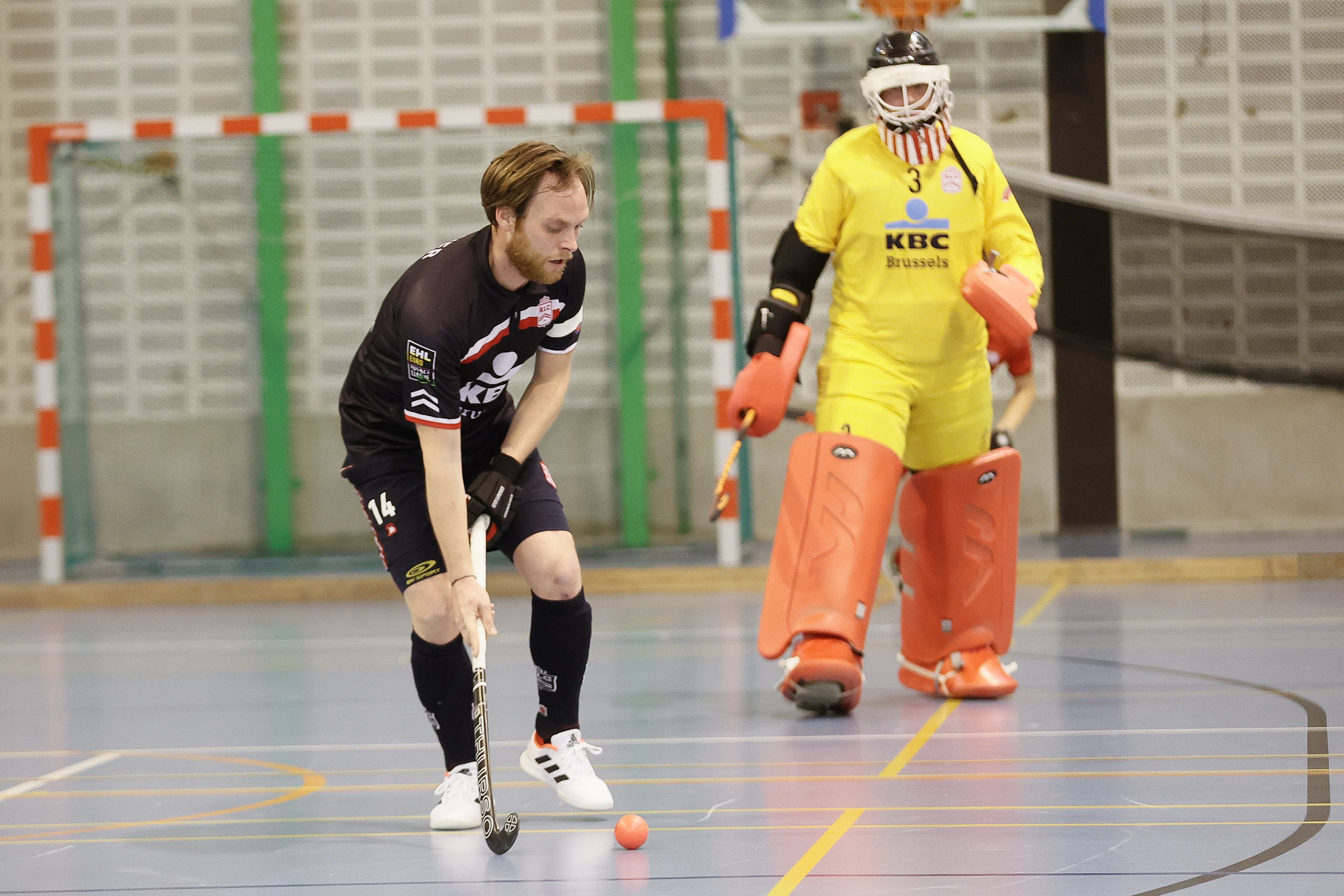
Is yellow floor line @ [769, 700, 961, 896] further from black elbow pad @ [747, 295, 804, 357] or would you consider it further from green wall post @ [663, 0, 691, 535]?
green wall post @ [663, 0, 691, 535]

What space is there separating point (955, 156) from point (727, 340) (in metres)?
3.29

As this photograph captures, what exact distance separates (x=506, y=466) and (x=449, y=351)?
1.15 feet

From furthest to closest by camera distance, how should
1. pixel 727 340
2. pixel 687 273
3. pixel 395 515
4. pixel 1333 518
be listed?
pixel 1333 518 < pixel 687 273 < pixel 727 340 < pixel 395 515

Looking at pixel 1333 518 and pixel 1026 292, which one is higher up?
pixel 1026 292

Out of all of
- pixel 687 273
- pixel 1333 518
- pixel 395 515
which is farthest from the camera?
pixel 1333 518

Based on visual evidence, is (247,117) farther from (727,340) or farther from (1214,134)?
(1214,134)

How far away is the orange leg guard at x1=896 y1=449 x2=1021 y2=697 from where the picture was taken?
16.5 ft

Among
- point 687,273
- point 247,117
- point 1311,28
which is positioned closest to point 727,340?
point 687,273

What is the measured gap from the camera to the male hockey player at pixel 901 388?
15.7 feet

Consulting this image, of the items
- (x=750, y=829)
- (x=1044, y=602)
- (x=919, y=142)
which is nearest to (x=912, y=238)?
(x=919, y=142)

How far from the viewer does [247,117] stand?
8.51 metres

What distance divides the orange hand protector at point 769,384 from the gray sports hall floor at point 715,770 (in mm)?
895

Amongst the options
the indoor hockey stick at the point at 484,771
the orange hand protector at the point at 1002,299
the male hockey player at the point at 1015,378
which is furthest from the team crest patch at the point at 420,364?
the male hockey player at the point at 1015,378

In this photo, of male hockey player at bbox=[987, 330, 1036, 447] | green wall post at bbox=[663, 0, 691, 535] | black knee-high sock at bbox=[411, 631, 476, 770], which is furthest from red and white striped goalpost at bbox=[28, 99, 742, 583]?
black knee-high sock at bbox=[411, 631, 476, 770]
